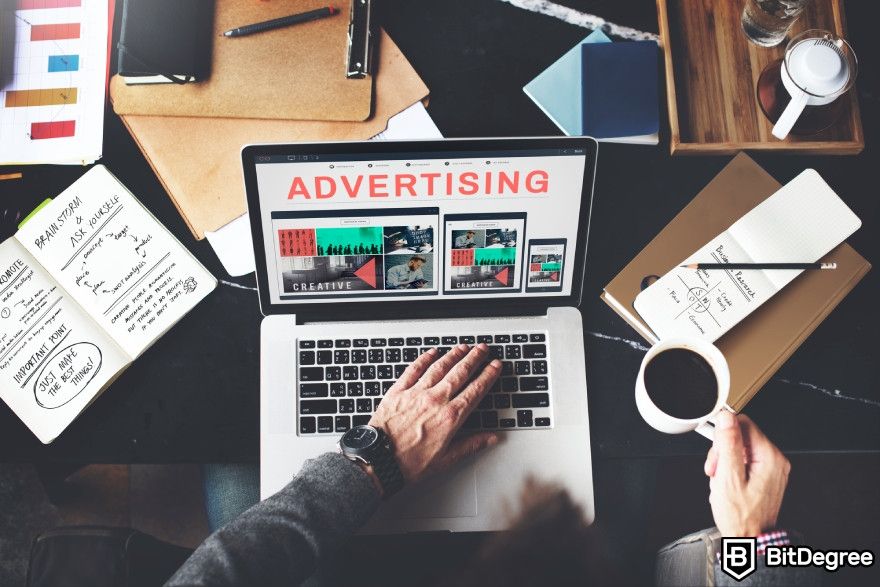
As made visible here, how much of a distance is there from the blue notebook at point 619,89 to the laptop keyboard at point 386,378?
12.9 inches

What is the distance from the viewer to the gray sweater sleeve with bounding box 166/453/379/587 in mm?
914

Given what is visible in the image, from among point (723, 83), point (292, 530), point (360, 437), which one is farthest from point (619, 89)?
point (292, 530)

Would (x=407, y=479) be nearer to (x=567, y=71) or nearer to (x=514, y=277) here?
(x=514, y=277)

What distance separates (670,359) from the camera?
3.20 ft

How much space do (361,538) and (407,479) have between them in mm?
156

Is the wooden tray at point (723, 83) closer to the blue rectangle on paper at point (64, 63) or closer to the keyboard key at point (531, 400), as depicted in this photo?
the keyboard key at point (531, 400)

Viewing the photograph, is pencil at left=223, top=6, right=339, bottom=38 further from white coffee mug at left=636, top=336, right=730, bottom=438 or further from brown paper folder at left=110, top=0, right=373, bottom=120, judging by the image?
white coffee mug at left=636, top=336, right=730, bottom=438

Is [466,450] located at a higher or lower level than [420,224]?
lower

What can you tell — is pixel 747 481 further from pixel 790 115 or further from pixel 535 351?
pixel 790 115

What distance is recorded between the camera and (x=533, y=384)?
3.36 feet

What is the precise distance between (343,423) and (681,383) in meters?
0.46

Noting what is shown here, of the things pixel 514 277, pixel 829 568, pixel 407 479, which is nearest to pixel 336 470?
pixel 407 479

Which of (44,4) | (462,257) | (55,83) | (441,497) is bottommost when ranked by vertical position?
(441,497)

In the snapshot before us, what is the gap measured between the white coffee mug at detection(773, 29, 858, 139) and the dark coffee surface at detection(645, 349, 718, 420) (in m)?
0.38
